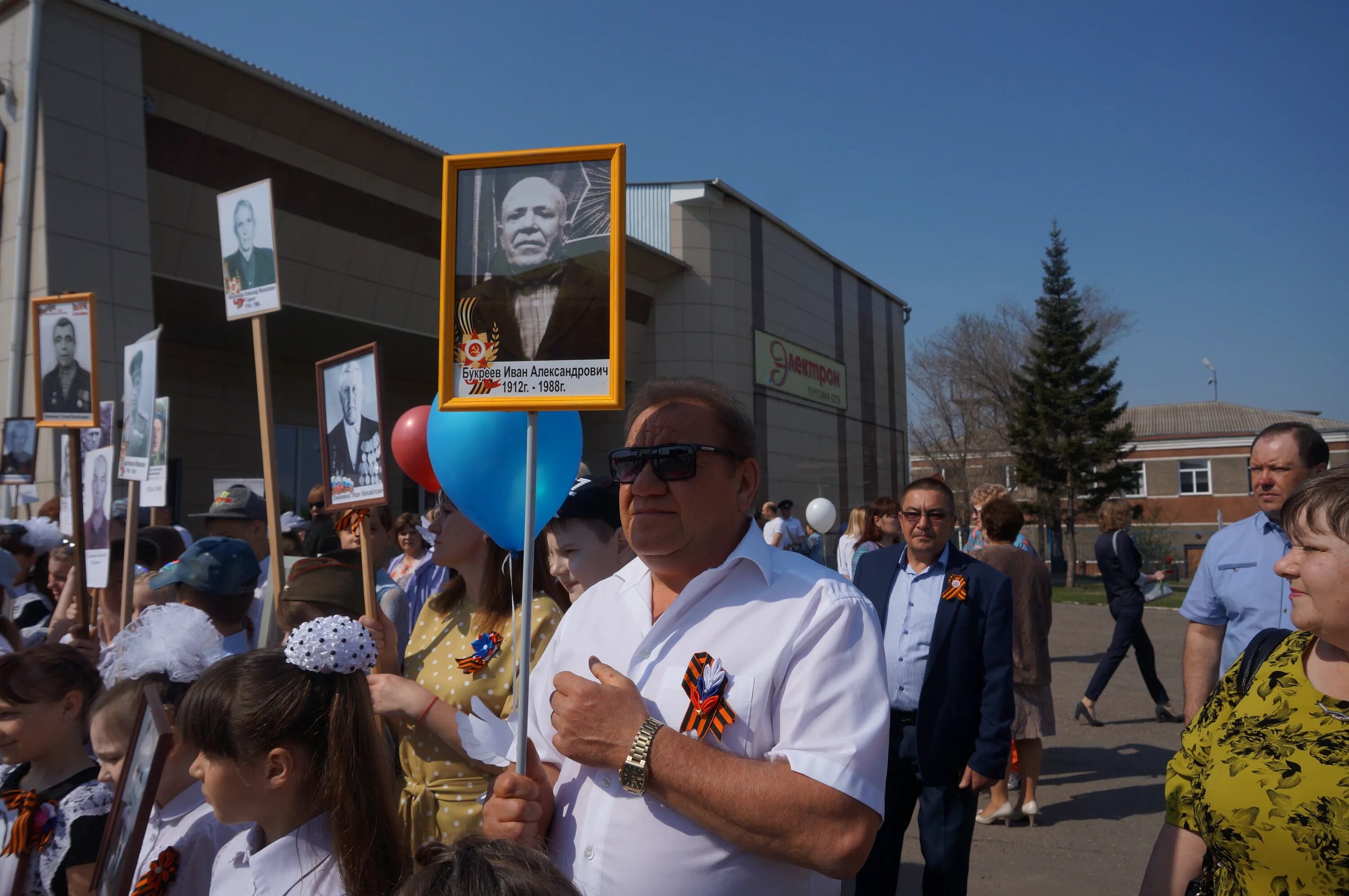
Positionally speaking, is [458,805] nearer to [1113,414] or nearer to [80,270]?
[80,270]

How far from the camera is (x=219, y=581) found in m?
3.78

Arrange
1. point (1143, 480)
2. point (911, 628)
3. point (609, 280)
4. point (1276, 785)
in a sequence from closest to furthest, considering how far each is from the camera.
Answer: point (1276, 785) < point (609, 280) < point (911, 628) < point (1143, 480)

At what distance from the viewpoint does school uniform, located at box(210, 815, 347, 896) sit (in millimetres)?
2031

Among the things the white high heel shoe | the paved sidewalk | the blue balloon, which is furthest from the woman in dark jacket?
the blue balloon

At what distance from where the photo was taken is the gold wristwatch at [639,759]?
5.61ft

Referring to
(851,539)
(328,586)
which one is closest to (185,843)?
(328,586)

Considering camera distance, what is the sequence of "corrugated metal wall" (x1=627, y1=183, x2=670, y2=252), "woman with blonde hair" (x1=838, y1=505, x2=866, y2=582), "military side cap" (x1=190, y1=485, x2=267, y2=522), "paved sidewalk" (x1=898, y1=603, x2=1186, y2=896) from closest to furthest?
"paved sidewalk" (x1=898, y1=603, x2=1186, y2=896) < "military side cap" (x1=190, y1=485, x2=267, y2=522) < "woman with blonde hair" (x1=838, y1=505, x2=866, y2=582) < "corrugated metal wall" (x1=627, y1=183, x2=670, y2=252)

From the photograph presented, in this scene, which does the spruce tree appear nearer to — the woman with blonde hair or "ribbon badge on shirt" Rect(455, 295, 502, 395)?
the woman with blonde hair

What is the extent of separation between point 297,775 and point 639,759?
36.6 inches

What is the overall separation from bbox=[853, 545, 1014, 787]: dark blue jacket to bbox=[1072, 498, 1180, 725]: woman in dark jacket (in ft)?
16.4

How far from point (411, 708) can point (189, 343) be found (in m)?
15.0

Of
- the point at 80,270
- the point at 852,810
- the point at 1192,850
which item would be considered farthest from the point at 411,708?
the point at 80,270

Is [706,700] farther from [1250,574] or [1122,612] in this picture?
[1122,612]

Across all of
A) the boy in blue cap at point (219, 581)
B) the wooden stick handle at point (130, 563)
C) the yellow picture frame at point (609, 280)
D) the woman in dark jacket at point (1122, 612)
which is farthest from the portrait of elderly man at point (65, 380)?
the woman in dark jacket at point (1122, 612)
